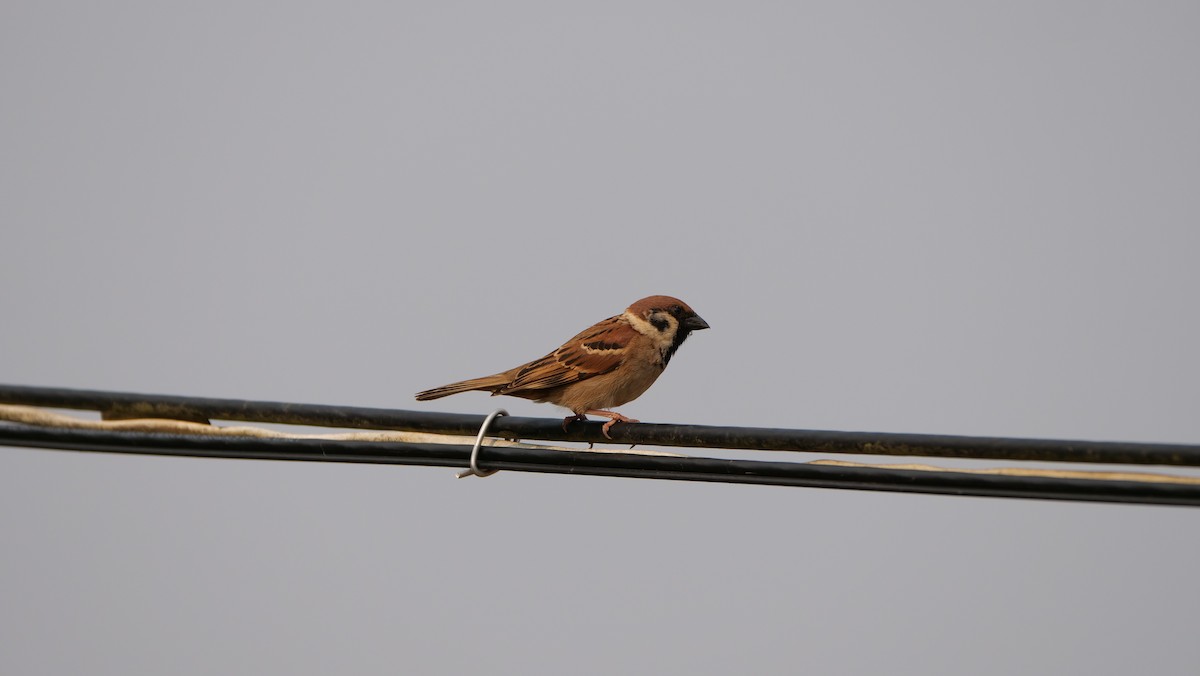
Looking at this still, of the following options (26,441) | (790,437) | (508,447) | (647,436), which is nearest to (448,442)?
(508,447)

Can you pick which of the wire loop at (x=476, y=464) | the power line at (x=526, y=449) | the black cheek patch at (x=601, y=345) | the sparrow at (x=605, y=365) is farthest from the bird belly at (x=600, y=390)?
the wire loop at (x=476, y=464)

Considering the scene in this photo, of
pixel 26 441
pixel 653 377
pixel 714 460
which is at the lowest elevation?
pixel 26 441

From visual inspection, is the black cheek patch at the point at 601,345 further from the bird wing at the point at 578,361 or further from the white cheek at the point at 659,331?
the white cheek at the point at 659,331

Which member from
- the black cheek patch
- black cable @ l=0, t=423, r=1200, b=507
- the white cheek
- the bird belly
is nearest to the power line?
black cable @ l=0, t=423, r=1200, b=507

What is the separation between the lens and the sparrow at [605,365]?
7547mm

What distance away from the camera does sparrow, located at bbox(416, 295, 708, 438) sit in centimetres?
755

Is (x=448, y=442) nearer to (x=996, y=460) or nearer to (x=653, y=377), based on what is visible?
(x=996, y=460)

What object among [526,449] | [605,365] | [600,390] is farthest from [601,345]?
[526,449]

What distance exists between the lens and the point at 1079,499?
3.98 metres

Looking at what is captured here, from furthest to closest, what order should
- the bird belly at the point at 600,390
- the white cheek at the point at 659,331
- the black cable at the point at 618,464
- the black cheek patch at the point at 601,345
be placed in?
the white cheek at the point at 659,331, the black cheek patch at the point at 601,345, the bird belly at the point at 600,390, the black cable at the point at 618,464

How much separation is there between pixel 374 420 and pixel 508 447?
521 mm

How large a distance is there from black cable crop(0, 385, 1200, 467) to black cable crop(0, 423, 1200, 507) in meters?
0.08

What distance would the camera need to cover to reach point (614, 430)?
18.7 feet

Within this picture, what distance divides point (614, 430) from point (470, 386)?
7.21ft
